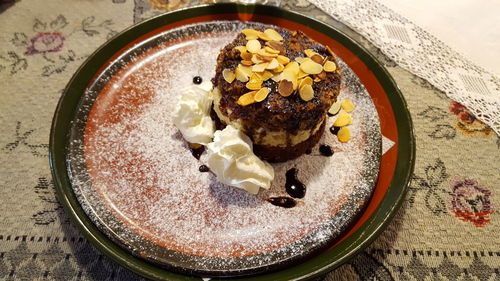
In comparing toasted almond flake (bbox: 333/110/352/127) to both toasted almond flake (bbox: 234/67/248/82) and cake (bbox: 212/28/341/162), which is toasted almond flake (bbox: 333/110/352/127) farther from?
toasted almond flake (bbox: 234/67/248/82)

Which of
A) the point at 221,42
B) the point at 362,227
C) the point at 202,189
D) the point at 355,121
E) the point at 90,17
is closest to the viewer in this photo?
the point at 362,227

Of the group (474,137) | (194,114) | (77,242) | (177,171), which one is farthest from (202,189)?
(474,137)

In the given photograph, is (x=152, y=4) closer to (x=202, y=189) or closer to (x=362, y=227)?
(x=202, y=189)

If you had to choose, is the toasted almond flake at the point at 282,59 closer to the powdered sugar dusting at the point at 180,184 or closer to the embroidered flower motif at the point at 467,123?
the powdered sugar dusting at the point at 180,184

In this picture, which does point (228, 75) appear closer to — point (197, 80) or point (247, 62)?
point (247, 62)

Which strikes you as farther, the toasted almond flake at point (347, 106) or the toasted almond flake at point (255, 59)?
the toasted almond flake at point (347, 106)

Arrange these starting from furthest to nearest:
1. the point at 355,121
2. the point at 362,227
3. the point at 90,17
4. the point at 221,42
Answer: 1. the point at 90,17
2. the point at 221,42
3. the point at 355,121
4. the point at 362,227

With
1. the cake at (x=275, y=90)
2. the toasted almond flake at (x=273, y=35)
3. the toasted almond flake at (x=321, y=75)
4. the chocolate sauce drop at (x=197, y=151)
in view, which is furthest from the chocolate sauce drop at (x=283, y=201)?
the toasted almond flake at (x=273, y=35)
